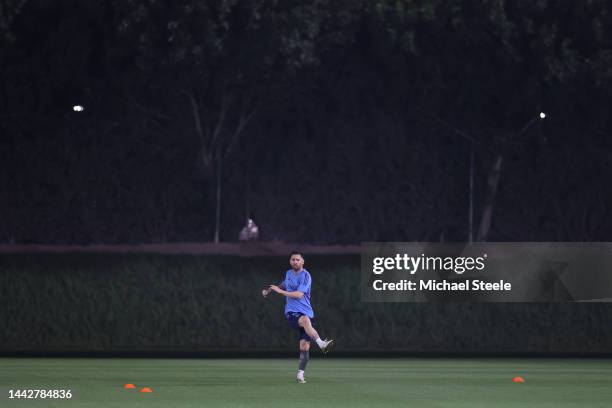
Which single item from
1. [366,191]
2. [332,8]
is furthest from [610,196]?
[332,8]

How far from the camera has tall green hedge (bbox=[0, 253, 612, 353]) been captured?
34.5 meters

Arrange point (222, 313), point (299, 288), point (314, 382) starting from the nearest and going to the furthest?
point (299, 288)
point (314, 382)
point (222, 313)

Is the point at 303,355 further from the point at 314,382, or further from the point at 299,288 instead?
the point at 299,288

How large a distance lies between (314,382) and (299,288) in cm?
185

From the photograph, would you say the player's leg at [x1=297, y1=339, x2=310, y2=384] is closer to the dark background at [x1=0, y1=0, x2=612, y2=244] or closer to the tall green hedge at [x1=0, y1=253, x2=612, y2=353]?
the tall green hedge at [x1=0, y1=253, x2=612, y2=353]

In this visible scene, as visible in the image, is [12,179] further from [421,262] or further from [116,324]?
[421,262]

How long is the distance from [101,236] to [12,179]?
339 cm

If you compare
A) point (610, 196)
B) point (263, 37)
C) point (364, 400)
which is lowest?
point (364, 400)

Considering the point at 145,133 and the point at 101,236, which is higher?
the point at 145,133

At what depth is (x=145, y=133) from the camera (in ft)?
151

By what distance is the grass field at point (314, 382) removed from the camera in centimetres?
1838

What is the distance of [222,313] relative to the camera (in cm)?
3516

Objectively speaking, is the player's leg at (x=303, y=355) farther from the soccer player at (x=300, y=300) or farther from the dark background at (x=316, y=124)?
the dark background at (x=316, y=124)

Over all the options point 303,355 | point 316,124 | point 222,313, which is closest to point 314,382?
point 303,355
